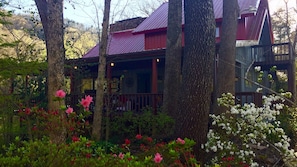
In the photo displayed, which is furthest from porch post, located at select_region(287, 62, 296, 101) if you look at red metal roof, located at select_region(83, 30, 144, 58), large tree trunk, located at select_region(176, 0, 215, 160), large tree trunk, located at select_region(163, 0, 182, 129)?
large tree trunk, located at select_region(176, 0, 215, 160)

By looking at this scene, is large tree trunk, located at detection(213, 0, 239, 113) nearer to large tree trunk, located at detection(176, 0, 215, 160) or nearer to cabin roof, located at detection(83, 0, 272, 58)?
large tree trunk, located at detection(176, 0, 215, 160)

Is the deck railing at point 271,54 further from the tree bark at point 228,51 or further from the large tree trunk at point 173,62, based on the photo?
the large tree trunk at point 173,62

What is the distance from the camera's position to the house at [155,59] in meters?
11.3

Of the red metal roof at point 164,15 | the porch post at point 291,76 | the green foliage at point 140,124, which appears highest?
the red metal roof at point 164,15

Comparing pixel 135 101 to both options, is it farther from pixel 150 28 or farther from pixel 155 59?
pixel 150 28

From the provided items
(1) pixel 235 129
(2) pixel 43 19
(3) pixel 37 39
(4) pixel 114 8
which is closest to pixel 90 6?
(4) pixel 114 8

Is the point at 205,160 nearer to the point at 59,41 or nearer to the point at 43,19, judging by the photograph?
the point at 59,41

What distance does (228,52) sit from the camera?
821 centimetres

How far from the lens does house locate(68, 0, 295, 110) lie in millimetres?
11297

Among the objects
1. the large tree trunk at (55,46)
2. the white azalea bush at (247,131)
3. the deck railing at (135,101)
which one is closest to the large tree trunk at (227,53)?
the deck railing at (135,101)

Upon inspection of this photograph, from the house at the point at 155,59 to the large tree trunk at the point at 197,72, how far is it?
4.48 meters

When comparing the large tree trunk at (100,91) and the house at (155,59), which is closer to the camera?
the large tree trunk at (100,91)

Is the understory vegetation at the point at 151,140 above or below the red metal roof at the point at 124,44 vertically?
below

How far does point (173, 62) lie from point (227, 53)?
163 cm
